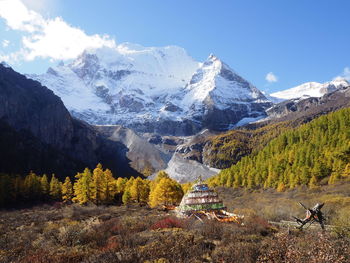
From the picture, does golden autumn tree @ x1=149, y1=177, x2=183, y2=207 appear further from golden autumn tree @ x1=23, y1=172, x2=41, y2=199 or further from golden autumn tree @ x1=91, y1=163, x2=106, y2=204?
golden autumn tree @ x1=23, y1=172, x2=41, y2=199

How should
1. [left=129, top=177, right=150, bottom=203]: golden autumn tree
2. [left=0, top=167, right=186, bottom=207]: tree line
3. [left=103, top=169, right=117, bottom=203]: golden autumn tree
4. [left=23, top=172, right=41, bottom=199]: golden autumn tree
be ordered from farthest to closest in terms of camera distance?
1. [left=23, top=172, right=41, bottom=199]: golden autumn tree
2. [left=129, top=177, right=150, bottom=203]: golden autumn tree
3. [left=103, top=169, right=117, bottom=203]: golden autumn tree
4. [left=0, top=167, right=186, bottom=207]: tree line

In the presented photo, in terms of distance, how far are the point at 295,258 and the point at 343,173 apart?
2109 inches

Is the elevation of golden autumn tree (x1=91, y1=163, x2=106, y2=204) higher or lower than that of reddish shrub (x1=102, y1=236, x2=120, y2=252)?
lower

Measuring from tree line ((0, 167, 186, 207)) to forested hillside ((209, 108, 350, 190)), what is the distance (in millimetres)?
22094

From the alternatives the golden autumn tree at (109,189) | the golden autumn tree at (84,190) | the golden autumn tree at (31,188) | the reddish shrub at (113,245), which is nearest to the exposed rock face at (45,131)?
the golden autumn tree at (31,188)

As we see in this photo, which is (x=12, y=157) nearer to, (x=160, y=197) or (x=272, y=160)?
(x=160, y=197)

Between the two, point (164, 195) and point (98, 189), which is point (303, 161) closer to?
point (164, 195)

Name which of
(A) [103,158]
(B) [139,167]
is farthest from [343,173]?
(A) [103,158]

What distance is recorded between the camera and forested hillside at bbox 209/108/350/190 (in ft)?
190

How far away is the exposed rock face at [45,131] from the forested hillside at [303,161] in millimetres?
74701

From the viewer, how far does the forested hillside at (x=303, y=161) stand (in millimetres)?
58016

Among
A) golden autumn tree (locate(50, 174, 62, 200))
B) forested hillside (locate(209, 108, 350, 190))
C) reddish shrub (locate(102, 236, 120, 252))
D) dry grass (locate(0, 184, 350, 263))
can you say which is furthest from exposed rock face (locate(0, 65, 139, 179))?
reddish shrub (locate(102, 236, 120, 252))

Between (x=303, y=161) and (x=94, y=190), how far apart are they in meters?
45.3

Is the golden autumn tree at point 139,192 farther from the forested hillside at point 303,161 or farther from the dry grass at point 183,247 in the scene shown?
the dry grass at point 183,247
